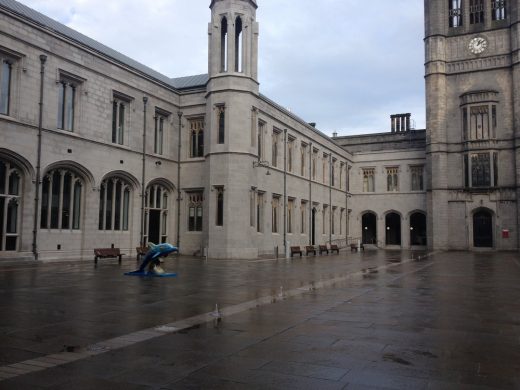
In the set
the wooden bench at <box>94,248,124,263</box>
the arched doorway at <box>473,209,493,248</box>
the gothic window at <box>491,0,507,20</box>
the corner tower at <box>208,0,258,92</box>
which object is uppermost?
the gothic window at <box>491,0,507,20</box>

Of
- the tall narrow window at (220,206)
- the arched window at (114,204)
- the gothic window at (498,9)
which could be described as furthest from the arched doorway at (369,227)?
the arched window at (114,204)

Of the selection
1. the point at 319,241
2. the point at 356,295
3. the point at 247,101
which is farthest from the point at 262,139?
the point at 356,295

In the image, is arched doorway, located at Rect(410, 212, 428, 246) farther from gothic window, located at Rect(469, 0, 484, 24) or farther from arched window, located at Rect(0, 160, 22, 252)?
arched window, located at Rect(0, 160, 22, 252)

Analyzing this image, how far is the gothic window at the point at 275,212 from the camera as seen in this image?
37944mm

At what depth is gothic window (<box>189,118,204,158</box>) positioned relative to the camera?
3359cm

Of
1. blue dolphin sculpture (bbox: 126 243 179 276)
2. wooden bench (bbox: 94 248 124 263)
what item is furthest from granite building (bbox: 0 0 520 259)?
blue dolphin sculpture (bbox: 126 243 179 276)

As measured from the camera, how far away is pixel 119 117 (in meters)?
28.8

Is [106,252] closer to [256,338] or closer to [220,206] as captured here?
[220,206]

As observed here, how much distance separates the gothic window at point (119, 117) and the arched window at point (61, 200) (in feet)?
12.9

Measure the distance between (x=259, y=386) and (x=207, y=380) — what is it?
572 mm

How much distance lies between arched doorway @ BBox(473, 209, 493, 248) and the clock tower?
89 mm

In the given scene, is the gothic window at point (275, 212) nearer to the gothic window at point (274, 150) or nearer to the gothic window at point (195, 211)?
Answer: the gothic window at point (274, 150)

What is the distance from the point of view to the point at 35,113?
75.0ft

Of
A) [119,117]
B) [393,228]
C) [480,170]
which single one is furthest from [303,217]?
[119,117]
